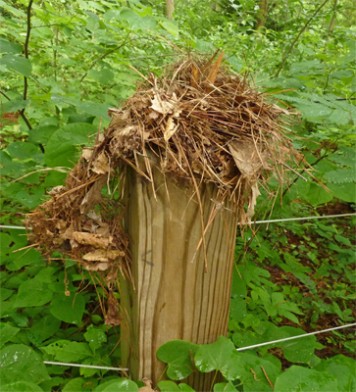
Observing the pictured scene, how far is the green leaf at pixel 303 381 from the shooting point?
0.85m

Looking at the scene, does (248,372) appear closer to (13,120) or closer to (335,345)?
(13,120)

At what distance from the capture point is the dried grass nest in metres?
0.78

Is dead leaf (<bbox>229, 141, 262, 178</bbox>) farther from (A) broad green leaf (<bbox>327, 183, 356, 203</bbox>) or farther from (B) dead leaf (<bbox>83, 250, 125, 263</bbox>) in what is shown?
(A) broad green leaf (<bbox>327, 183, 356, 203</bbox>)

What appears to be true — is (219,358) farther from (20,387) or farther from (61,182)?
(61,182)

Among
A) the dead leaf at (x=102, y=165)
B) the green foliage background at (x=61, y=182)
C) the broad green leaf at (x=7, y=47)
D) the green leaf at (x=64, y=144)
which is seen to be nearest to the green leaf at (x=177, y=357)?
the green foliage background at (x=61, y=182)

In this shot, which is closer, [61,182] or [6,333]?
[6,333]

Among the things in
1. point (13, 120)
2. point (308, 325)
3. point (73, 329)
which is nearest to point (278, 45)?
point (308, 325)

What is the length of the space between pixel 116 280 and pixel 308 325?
210 cm

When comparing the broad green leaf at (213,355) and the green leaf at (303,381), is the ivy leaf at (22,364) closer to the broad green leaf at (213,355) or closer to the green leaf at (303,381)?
the broad green leaf at (213,355)

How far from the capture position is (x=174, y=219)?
0.84m

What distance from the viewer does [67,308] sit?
142 centimetres

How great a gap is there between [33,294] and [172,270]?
79 cm

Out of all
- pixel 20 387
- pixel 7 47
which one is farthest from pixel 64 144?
pixel 20 387

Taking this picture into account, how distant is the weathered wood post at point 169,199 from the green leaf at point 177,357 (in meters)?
0.03
